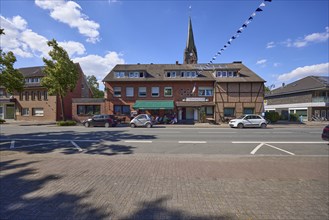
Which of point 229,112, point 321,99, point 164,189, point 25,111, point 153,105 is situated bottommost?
point 164,189

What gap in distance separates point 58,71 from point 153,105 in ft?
43.0

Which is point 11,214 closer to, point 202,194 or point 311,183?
point 202,194

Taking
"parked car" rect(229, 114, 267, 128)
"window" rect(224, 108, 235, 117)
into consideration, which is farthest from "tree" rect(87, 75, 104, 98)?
"parked car" rect(229, 114, 267, 128)

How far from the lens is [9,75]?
9.66 m

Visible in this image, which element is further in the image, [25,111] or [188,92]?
[25,111]

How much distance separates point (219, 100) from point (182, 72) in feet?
24.0

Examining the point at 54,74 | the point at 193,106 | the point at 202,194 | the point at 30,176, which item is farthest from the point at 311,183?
the point at 54,74

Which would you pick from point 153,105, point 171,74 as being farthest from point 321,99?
point 153,105

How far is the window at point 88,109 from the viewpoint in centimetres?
2686

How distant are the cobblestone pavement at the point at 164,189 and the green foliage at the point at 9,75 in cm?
608

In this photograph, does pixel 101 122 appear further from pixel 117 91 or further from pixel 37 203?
pixel 37 203

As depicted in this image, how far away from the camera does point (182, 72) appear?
2697 centimetres

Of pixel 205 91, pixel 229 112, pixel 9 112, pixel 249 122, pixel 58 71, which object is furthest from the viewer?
pixel 9 112

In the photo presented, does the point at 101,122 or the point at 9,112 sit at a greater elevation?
the point at 9,112
